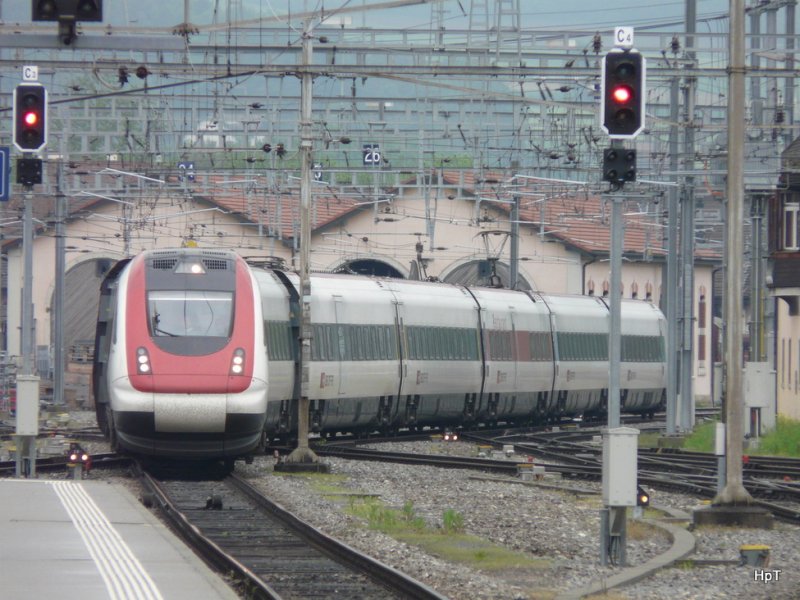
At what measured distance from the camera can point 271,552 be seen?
13867 mm

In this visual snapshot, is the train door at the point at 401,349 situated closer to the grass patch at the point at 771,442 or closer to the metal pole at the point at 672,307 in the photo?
the metal pole at the point at 672,307

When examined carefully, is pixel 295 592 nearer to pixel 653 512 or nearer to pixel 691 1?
pixel 653 512

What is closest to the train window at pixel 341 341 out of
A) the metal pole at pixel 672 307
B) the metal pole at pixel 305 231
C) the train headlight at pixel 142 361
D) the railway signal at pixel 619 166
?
the metal pole at pixel 305 231

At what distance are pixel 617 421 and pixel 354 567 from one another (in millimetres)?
2557

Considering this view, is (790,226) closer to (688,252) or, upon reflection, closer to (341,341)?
(688,252)

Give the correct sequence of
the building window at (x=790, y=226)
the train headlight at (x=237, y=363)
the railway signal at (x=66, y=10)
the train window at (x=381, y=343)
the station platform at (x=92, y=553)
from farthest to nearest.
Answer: the building window at (x=790, y=226) < the train window at (x=381, y=343) < the train headlight at (x=237, y=363) < the railway signal at (x=66, y=10) < the station platform at (x=92, y=553)

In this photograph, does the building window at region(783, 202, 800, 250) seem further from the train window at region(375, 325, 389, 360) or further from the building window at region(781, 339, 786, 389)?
the train window at region(375, 325, 389, 360)

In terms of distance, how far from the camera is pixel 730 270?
16.9 meters

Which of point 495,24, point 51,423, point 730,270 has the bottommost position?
point 51,423

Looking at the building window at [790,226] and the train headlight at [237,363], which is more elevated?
the building window at [790,226]

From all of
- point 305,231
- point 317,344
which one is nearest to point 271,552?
point 305,231

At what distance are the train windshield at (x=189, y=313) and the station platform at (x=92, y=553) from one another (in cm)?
420

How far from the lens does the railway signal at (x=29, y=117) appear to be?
18.7 metres

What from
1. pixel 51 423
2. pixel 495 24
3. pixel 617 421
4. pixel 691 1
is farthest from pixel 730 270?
pixel 51 423
